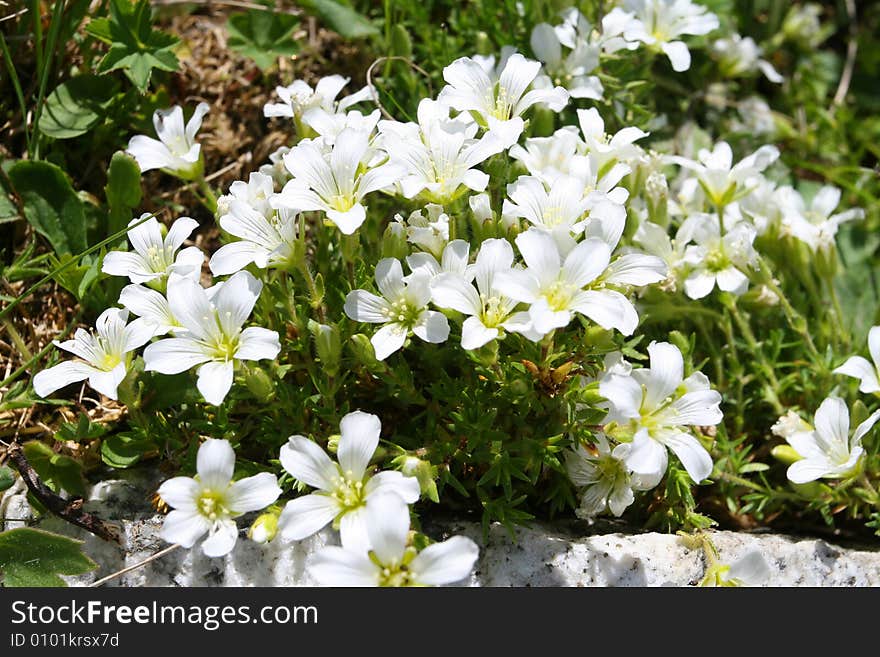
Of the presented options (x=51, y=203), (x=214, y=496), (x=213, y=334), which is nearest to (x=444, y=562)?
(x=214, y=496)

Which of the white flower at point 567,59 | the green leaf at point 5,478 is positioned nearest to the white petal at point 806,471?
the white flower at point 567,59

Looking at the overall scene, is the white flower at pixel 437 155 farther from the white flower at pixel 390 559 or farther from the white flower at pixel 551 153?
the white flower at pixel 390 559

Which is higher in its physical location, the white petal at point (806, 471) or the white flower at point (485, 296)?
the white flower at point (485, 296)

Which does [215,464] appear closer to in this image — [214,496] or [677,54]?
[214,496]

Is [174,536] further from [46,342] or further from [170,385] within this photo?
[46,342]

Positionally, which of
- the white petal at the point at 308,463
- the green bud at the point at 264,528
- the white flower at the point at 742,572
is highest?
the white petal at the point at 308,463
